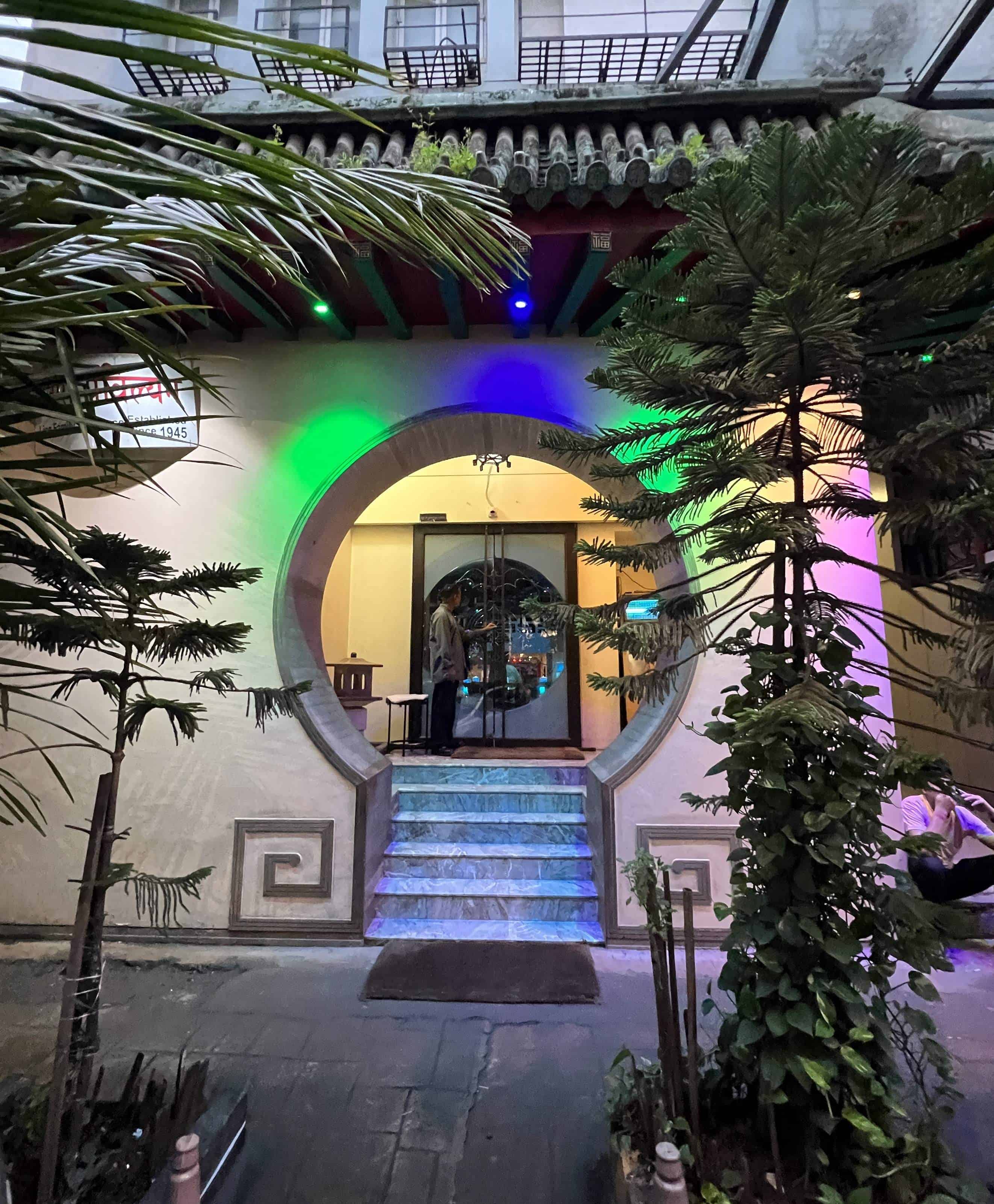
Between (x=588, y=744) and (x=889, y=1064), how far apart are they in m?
4.81

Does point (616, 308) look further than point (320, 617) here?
No

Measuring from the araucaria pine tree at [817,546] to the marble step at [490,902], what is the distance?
1.75 m

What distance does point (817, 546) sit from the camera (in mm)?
1326

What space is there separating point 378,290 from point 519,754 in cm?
415

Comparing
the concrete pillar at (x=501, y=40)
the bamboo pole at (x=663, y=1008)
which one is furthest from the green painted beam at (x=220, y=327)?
the bamboo pole at (x=663, y=1008)

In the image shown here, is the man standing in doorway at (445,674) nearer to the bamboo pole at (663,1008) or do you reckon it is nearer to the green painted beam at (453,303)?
the green painted beam at (453,303)

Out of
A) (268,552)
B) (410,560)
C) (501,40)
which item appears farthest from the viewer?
(410,560)

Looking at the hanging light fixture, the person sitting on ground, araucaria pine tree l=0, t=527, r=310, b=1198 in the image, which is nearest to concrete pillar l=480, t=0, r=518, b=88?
the hanging light fixture

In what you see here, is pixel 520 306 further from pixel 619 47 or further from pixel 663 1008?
pixel 663 1008

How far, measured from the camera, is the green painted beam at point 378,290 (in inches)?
106

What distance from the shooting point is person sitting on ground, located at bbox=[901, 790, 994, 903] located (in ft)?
9.50

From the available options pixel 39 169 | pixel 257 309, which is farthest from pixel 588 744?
pixel 39 169

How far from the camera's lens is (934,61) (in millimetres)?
3197

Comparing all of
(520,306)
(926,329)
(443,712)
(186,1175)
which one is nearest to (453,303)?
(520,306)
